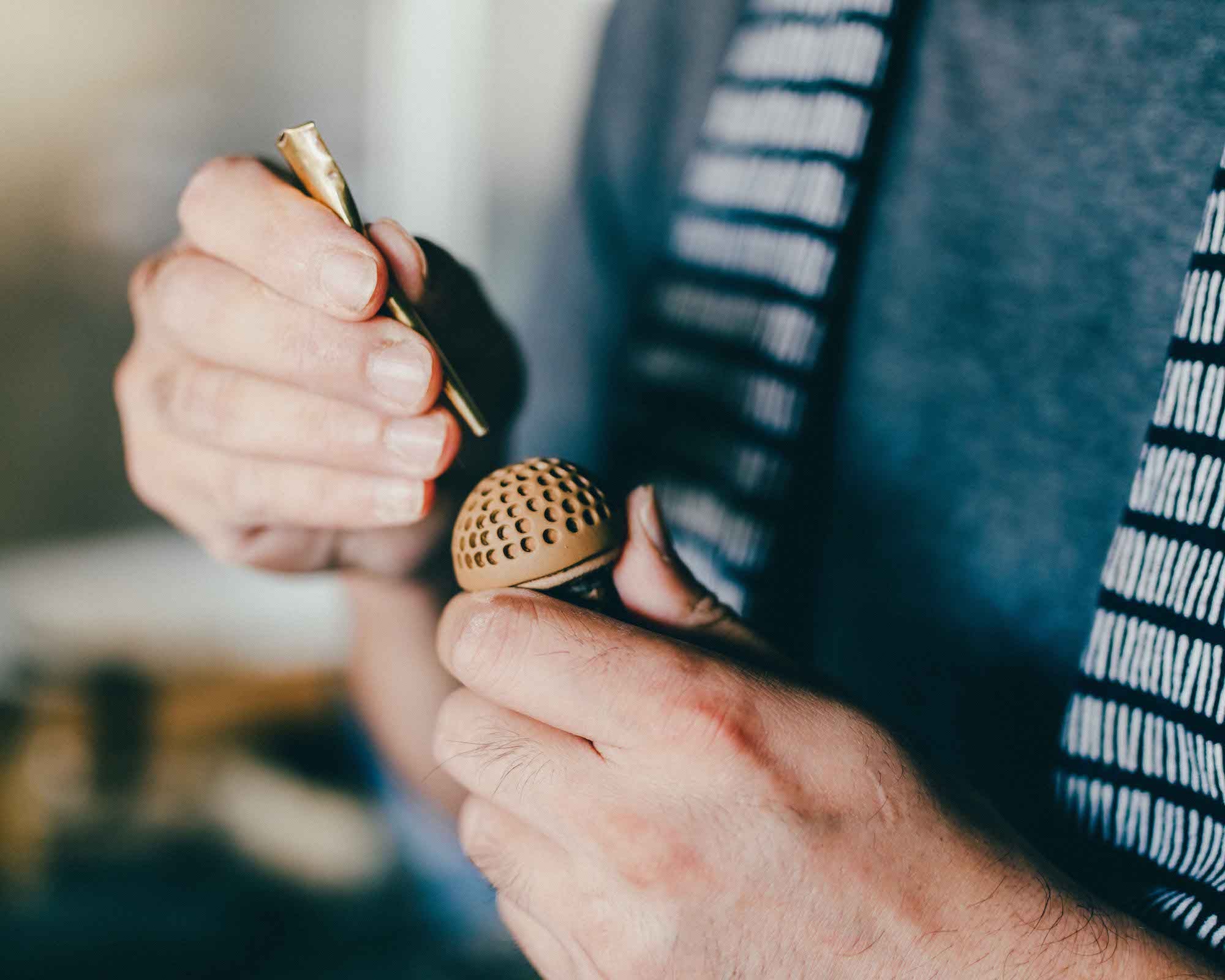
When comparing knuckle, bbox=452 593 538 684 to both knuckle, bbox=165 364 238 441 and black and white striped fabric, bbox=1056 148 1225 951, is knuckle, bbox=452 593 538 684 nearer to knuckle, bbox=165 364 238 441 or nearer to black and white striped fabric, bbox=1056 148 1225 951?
knuckle, bbox=165 364 238 441

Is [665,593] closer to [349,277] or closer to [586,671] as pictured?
[586,671]

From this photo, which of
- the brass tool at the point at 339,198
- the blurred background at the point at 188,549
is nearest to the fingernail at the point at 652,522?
the brass tool at the point at 339,198

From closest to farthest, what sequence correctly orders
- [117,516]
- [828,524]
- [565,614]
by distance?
[565,614], [828,524], [117,516]

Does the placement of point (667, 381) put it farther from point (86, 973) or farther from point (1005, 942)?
point (86, 973)

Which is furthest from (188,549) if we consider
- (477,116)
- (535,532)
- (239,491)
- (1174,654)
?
(1174,654)

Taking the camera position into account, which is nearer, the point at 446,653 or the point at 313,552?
the point at 446,653

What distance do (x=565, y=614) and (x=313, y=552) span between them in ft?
1.06

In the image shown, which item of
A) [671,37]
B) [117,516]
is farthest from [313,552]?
[117,516]

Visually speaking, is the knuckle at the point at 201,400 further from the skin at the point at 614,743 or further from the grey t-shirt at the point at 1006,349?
the grey t-shirt at the point at 1006,349

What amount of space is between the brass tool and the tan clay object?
60mm

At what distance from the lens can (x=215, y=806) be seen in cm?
153

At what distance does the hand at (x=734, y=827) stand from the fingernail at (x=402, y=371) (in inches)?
4.9

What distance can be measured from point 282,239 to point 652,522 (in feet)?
0.86

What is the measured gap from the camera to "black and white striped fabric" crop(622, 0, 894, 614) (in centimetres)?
79
